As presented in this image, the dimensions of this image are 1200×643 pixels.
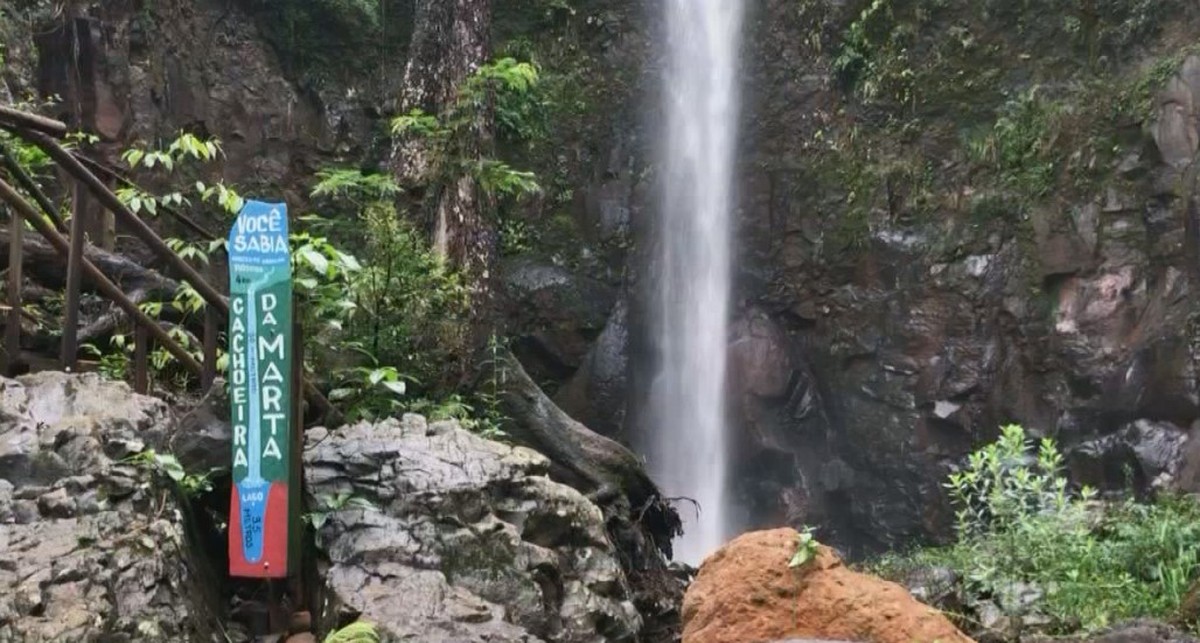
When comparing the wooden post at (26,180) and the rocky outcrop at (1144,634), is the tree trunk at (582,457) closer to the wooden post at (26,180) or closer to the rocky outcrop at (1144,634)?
the wooden post at (26,180)

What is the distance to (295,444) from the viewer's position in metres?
4.04

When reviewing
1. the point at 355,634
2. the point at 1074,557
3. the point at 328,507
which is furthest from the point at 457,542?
the point at 1074,557

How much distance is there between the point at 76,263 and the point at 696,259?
36.4 ft

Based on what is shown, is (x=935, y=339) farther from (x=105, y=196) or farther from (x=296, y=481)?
(x=105, y=196)

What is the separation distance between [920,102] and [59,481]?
12.6 m

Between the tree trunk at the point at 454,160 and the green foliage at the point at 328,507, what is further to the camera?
the tree trunk at the point at 454,160

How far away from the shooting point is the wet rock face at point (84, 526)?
3355mm

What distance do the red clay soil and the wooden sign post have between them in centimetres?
173

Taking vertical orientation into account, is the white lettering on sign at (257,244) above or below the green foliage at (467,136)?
below

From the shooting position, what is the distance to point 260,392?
382 cm

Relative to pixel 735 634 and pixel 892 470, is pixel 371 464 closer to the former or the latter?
pixel 735 634

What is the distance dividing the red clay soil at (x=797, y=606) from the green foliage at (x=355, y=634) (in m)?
1.35

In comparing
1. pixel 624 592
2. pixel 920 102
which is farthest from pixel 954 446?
pixel 624 592

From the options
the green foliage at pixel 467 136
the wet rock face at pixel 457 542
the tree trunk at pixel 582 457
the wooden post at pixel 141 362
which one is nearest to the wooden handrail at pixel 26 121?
the wooden post at pixel 141 362
